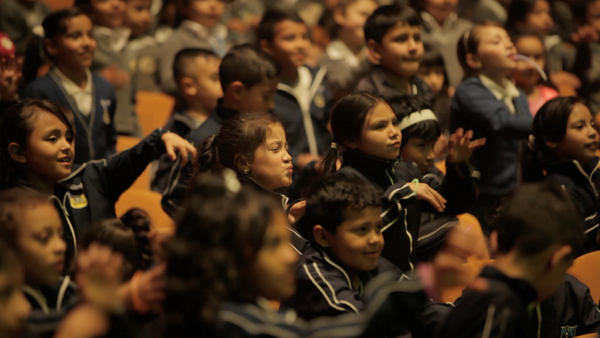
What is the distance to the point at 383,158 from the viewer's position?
290 centimetres

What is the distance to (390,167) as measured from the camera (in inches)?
116

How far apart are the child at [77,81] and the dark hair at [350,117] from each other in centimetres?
137

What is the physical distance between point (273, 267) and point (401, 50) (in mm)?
2321

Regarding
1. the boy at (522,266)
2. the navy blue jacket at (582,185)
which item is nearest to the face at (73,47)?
the navy blue jacket at (582,185)

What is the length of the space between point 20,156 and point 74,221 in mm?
314

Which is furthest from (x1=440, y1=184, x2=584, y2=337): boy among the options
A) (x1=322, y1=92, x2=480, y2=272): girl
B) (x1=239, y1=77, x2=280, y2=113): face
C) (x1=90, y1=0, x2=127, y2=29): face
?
(x1=90, y1=0, x2=127, y2=29): face

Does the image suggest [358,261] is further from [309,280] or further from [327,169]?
[327,169]

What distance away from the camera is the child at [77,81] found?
12.6ft

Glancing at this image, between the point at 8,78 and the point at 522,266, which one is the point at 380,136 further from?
the point at 8,78

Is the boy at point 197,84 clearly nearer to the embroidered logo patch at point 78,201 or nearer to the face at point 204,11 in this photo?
the face at point 204,11

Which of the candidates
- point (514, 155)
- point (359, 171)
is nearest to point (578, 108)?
point (514, 155)

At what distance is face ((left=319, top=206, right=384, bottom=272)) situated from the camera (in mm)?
2377

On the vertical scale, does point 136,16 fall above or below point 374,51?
below

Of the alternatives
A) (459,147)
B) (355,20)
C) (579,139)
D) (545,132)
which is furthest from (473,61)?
(355,20)
